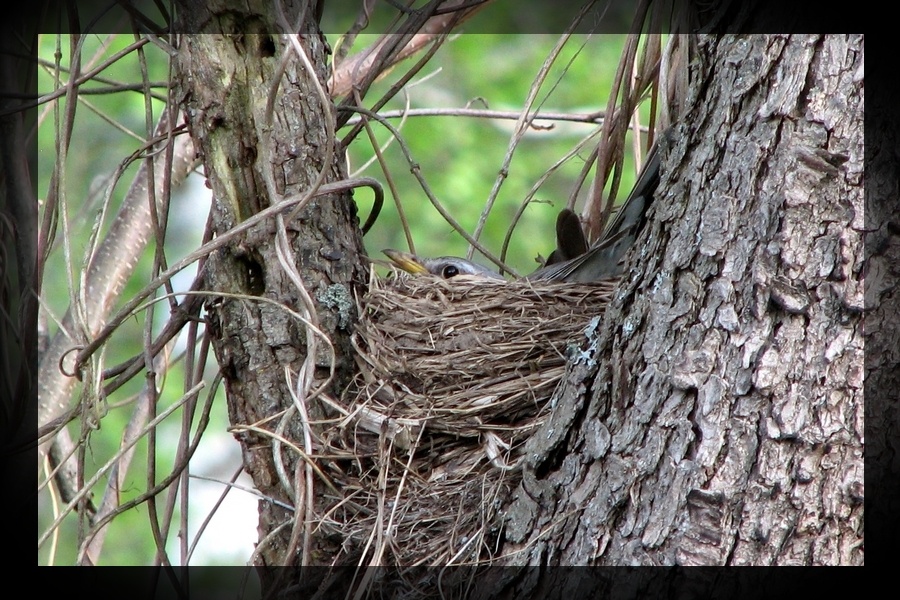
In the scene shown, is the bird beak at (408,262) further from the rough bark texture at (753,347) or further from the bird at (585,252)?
the rough bark texture at (753,347)

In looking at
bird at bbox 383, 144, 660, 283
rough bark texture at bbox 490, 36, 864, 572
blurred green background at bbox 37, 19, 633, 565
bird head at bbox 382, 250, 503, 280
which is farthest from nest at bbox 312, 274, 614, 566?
blurred green background at bbox 37, 19, 633, 565

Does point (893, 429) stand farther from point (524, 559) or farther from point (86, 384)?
point (86, 384)

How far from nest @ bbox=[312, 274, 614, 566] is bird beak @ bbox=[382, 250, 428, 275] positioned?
744 millimetres

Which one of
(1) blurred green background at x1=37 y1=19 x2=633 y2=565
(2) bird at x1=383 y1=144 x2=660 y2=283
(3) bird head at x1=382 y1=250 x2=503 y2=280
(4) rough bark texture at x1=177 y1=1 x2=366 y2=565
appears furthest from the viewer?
(1) blurred green background at x1=37 y1=19 x2=633 y2=565

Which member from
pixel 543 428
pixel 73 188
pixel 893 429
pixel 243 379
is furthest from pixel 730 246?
pixel 73 188

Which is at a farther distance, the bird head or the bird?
the bird head

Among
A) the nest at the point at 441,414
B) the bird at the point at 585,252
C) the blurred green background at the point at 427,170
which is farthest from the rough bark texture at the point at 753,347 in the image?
the blurred green background at the point at 427,170

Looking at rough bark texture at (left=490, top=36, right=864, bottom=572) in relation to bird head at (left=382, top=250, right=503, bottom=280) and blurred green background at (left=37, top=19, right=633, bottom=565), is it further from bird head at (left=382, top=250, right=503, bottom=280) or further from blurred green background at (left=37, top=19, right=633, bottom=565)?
blurred green background at (left=37, top=19, right=633, bottom=565)

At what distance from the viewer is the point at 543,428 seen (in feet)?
5.88

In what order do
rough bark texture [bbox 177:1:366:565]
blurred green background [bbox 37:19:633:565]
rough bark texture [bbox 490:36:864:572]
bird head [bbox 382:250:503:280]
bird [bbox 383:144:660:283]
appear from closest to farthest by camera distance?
rough bark texture [bbox 490:36:864:572] < rough bark texture [bbox 177:1:366:565] < bird [bbox 383:144:660:283] < bird head [bbox 382:250:503:280] < blurred green background [bbox 37:19:633:565]

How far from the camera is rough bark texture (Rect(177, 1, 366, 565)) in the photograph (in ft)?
6.99

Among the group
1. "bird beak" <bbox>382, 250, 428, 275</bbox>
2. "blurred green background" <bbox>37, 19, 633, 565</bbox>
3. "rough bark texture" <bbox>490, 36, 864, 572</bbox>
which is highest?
"blurred green background" <bbox>37, 19, 633, 565</bbox>

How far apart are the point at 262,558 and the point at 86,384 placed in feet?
1.97

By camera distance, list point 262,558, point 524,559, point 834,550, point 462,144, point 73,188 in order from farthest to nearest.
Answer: point 462,144
point 73,188
point 262,558
point 524,559
point 834,550
